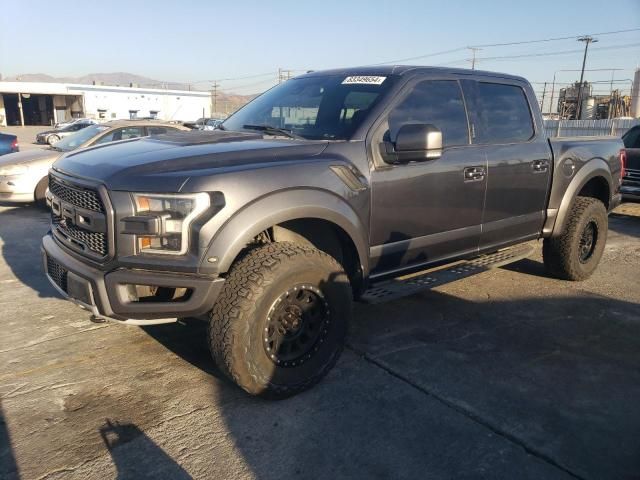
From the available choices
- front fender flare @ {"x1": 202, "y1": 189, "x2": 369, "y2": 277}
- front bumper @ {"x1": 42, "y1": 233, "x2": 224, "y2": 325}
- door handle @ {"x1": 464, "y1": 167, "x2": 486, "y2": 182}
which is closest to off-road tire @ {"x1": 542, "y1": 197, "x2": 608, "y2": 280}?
door handle @ {"x1": 464, "y1": 167, "x2": 486, "y2": 182}

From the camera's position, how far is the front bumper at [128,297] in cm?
266

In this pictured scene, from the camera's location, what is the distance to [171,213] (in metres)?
2.65

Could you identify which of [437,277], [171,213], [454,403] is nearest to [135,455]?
[171,213]

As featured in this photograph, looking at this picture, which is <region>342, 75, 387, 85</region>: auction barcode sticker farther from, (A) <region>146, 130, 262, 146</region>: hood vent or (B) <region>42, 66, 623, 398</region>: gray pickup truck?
(A) <region>146, 130, 262, 146</region>: hood vent

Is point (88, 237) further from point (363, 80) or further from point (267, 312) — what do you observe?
point (363, 80)

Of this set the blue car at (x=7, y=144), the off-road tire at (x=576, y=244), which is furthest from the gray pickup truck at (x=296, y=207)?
the blue car at (x=7, y=144)

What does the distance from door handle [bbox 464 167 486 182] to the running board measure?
733 millimetres

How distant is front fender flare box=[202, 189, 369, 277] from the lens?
271cm

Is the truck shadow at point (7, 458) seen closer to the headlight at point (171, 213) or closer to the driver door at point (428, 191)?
the headlight at point (171, 213)

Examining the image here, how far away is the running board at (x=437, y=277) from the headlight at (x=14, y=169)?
7095 mm

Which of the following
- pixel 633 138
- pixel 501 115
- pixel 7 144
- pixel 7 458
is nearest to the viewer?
pixel 7 458

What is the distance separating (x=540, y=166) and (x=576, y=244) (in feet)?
3.55

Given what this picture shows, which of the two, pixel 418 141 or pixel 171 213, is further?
pixel 418 141

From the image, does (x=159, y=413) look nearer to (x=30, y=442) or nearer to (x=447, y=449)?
(x=30, y=442)
